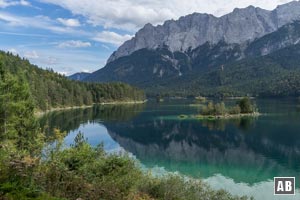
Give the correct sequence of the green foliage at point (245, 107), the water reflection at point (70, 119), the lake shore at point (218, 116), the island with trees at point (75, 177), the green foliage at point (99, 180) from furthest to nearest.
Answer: the green foliage at point (245, 107)
the lake shore at point (218, 116)
the water reflection at point (70, 119)
the green foliage at point (99, 180)
the island with trees at point (75, 177)

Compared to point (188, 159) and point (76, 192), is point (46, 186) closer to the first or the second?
point (76, 192)

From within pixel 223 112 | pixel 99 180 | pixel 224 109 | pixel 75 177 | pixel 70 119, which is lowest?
pixel 70 119

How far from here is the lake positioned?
57388 millimetres

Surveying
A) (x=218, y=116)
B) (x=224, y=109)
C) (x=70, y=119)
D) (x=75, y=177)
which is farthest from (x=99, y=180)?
(x=224, y=109)

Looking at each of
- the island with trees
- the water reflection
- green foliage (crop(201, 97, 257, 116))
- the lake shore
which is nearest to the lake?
the water reflection

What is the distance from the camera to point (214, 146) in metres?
88.9

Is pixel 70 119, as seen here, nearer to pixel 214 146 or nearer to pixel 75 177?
pixel 214 146

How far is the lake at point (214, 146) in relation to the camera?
57388mm

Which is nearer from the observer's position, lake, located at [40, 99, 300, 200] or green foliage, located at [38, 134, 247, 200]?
green foliage, located at [38, 134, 247, 200]

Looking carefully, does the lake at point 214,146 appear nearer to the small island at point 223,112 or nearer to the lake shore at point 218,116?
the lake shore at point 218,116

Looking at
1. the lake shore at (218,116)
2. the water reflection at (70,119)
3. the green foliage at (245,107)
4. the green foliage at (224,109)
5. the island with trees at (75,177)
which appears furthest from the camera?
the green foliage at (245,107)

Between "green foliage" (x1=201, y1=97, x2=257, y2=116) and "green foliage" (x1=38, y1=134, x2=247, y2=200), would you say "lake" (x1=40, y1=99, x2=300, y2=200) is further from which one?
"green foliage" (x1=201, y1=97, x2=257, y2=116)

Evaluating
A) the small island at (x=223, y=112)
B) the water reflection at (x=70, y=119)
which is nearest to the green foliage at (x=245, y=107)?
the small island at (x=223, y=112)

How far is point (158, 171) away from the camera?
197 ft
